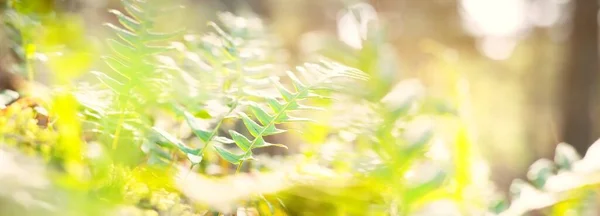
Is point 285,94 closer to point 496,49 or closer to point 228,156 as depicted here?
point 228,156

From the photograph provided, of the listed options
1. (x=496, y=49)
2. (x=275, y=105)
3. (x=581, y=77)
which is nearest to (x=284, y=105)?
(x=275, y=105)

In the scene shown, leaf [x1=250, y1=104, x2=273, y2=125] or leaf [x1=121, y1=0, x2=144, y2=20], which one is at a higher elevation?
leaf [x1=121, y1=0, x2=144, y2=20]

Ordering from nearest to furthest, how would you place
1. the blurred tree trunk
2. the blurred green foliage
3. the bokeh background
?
the blurred green foliage
the blurred tree trunk
the bokeh background

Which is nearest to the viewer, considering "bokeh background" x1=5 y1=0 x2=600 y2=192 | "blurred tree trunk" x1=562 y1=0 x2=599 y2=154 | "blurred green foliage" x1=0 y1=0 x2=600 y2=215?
"blurred green foliage" x1=0 y1=0 x2=600 y2=215

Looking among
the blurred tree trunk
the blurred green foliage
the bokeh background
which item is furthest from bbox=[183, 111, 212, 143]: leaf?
the bokeh background

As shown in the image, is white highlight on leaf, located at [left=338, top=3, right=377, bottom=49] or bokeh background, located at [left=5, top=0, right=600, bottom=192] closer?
white highlight on leaf, located at [left=338, top=3, right=377, bottom=49]

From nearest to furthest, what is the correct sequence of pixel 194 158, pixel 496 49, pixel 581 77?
pixel 194 158
pixel 581 77
pixel 496 49

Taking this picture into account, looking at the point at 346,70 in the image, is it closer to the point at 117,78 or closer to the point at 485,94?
the point at 117,78

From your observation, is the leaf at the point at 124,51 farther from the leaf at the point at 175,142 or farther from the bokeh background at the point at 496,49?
the bokeh background at the point at 496,49

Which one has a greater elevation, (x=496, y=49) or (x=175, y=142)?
(x=496, y=49)

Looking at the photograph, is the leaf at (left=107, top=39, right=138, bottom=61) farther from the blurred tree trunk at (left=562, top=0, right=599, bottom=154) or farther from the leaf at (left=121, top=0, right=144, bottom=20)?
the blurred tree trunk at (left=562, top=0, right=599, bottom=154)
